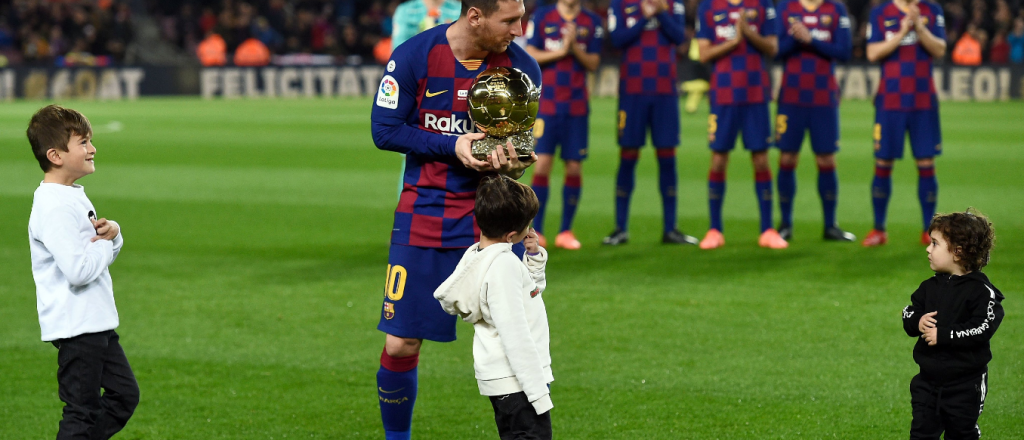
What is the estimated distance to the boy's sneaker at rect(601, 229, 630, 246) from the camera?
8.59 m

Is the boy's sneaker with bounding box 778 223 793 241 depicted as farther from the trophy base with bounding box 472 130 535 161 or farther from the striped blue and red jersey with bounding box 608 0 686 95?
the trophy base with bounding box 472 130 535 161

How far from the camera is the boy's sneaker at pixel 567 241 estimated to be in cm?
841

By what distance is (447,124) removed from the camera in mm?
3785

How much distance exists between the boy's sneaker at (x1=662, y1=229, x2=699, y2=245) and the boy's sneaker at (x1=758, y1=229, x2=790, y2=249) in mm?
516

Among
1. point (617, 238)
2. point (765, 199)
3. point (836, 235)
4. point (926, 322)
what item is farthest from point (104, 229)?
point (836, 235)

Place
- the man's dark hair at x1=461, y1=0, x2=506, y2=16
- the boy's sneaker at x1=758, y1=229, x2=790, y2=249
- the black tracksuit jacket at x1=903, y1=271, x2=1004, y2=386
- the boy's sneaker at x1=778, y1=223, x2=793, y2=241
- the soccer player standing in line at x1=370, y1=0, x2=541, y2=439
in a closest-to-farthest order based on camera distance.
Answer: the black tracksuit jacket at x1=903, y1=271, x2=1004, y2=386 → the man's dark hair at x1=461, y1=0, x2=506, y2=16 → the soccer player standing in line at x1=370, y1=0, x2=541, y2=439 → the boy's sneaker at x1=758, y1=229, x2=790, y2=249 → the boy's sneaker at x1=778, y1=223, x2=793, y2=241

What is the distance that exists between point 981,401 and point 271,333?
3605 millimetres

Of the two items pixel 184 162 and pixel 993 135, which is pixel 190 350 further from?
pixel 993 135

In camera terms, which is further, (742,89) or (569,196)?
(569,196)

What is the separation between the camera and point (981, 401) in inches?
134

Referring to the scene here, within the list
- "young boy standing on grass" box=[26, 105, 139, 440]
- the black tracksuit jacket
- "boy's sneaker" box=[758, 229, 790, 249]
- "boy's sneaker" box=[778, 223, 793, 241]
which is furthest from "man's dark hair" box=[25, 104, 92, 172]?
"boy's sneaker" box=[778, 223, 793, 241]

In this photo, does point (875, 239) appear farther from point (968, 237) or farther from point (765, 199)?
point (968, 237)

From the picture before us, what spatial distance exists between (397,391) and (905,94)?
227 inches

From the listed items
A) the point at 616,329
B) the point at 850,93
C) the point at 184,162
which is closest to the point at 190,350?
the point at 616,329
